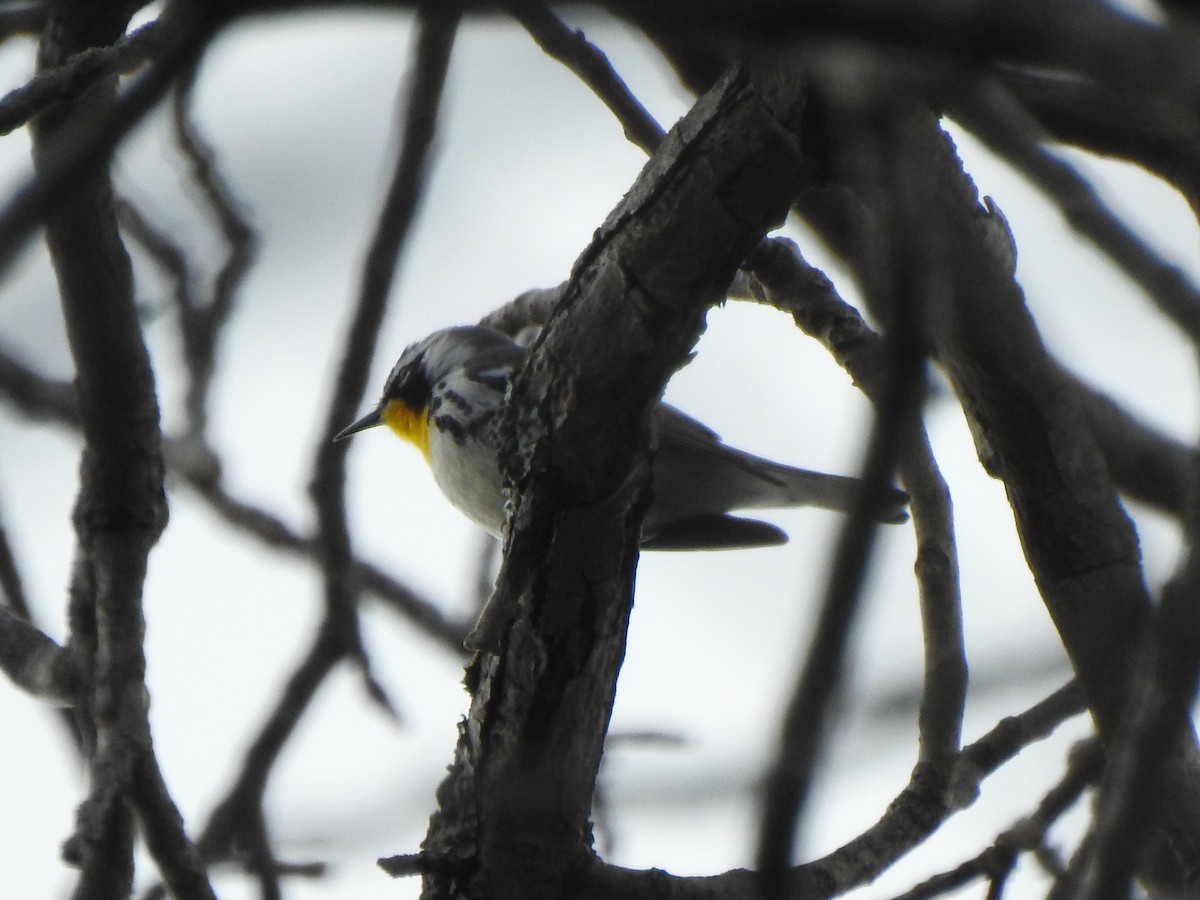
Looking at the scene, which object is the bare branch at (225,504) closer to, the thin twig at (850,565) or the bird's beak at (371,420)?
the bird's beak at (371,420)

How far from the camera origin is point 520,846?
2484 mm

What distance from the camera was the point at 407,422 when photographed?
6578mm

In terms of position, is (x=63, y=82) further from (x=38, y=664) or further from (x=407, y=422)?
(x=407, y=422)

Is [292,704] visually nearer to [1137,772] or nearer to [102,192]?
[102,192]

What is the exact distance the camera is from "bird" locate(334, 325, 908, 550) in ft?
18.0

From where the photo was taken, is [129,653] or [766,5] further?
[129,653]

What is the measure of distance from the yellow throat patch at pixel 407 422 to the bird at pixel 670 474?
0.32 metres

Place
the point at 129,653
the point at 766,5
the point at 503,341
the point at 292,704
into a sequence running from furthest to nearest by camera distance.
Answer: the point at 503,341 → the point at 292,704 → the point at 129,653 → the point at 766,5

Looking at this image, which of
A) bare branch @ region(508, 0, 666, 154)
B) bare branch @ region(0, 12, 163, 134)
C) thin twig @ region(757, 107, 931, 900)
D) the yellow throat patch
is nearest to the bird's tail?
the yellow throat patch

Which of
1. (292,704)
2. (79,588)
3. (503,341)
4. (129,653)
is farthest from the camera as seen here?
(503,341)

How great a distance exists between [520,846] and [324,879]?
3.91 feet

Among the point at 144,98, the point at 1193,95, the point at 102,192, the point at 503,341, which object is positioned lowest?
the point at 1193,95

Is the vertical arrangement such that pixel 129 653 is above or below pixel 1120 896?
above

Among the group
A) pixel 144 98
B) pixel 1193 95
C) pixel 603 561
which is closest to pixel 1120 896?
pixel 1193 95
